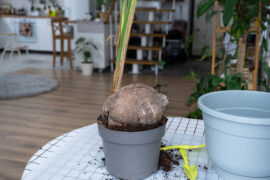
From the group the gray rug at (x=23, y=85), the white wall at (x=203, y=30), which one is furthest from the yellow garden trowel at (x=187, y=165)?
the white wall at (x=203, y=30)

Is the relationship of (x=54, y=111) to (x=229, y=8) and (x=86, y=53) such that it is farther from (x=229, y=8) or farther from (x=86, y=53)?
(x=229, y=8)

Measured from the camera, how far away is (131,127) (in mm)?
701

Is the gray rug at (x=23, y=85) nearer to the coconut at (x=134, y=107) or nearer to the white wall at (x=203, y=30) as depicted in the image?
the coconut at (x=134, y=107)

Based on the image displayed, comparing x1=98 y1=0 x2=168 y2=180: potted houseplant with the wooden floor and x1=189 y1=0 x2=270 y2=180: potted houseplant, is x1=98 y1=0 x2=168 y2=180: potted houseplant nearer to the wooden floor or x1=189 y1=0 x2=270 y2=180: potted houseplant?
x1=189 y1=0 x2=270 y2=180: potted houseplant

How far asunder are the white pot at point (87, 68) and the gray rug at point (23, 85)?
0.66 m

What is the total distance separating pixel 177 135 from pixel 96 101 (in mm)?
2844

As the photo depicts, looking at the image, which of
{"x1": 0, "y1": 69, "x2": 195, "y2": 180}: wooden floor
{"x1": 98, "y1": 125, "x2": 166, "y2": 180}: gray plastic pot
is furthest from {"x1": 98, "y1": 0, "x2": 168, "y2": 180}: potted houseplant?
{"x1": 0, "y1": 69, "x2": 195, "y2": 180}: wooden floor

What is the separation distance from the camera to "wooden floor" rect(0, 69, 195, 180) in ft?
7.89

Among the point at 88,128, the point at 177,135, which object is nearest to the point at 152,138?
the point at 177,135

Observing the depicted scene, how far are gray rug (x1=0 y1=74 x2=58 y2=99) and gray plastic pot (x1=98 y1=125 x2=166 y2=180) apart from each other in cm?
348

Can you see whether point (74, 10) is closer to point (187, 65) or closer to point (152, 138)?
point (187, 65)

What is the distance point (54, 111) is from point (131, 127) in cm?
285

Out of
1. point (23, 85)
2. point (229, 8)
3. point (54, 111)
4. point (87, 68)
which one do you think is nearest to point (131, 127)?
point (229, 8)

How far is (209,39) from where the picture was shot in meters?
7.01
